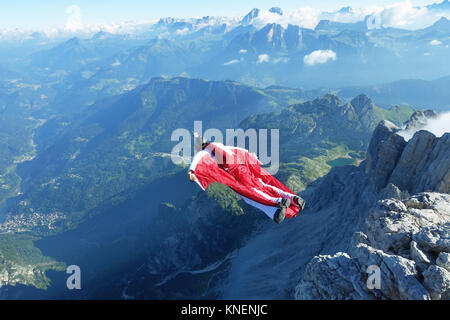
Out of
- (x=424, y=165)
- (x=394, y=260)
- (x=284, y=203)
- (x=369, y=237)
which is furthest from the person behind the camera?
(x=424, y=165)

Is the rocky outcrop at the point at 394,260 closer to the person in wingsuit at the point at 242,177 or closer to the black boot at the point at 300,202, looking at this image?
the person in wingsuit at the point at 242,177

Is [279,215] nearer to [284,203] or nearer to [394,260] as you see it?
[284,203]

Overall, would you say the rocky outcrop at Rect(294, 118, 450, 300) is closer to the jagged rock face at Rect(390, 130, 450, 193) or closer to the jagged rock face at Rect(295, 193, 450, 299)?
the jagged rock face at Rect(295, 193, 450, 299)

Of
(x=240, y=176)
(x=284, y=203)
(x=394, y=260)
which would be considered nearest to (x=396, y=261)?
(x=394, y=260)

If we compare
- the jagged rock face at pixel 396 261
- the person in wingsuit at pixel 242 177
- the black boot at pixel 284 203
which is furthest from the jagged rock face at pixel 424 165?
the black boot at pixel 284 203

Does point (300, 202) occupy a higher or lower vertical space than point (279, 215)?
lower
